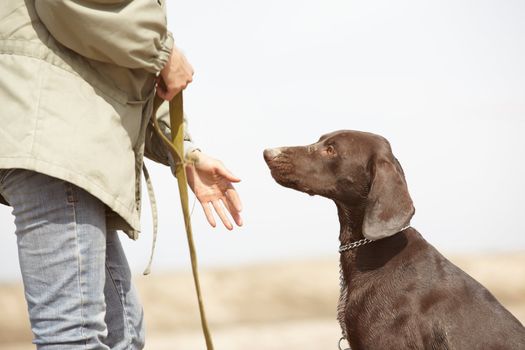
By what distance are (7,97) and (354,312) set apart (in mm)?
1841

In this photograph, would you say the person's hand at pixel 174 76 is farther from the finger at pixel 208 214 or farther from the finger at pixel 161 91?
the finger at pixel 208 214

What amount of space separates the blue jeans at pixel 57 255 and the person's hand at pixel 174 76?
0.55 metres

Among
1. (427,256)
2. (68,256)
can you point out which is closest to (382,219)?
(427,256)

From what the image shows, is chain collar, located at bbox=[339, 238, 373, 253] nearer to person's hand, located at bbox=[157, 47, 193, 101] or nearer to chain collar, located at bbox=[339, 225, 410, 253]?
chain collar, located at bbox=[339, 225, 410, 253]

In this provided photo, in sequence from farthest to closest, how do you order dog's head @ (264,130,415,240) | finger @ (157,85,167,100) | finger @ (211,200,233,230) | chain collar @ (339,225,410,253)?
chain collar @ (339,225,410,253), dog's head @ (264,130,415,240), finger @ (211,200,233,230), finger @ (157,85,167,100)

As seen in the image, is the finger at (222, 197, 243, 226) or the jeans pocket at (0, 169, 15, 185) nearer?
the jeans pocket at (0, 169, 15, 185)

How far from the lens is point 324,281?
8.20 meters

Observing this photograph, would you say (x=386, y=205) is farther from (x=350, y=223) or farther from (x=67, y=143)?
(x=67, y=143)

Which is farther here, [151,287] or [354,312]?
[151,287]

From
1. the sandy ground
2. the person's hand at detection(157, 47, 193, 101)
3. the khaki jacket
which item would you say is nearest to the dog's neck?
the person's hand at detection(157, 47, 193, 101)

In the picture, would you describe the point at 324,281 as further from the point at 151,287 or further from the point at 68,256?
the point at 68,256

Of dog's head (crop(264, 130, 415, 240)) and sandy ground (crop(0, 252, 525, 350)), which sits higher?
dog's head (crop(264, 130, 415, 240))

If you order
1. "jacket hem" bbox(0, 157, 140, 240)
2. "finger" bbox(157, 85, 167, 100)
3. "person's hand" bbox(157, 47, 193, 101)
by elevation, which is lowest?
"jacket hem" bbox(0, 157, 140, 240)

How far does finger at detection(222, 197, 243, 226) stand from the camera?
119 inches
